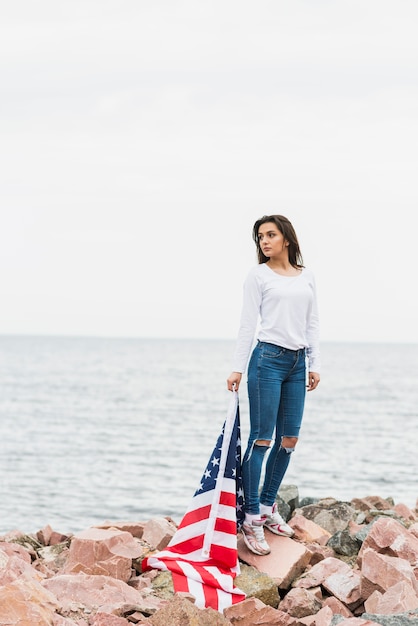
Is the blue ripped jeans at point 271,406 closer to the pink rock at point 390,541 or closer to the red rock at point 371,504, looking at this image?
the pink rock at point 390,541

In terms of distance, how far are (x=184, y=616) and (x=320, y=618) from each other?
3.28ft

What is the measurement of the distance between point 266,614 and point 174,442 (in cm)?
2304

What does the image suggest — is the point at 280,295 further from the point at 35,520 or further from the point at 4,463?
the point at 4,463

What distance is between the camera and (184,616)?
437 centimetres

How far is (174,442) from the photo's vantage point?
27703mm

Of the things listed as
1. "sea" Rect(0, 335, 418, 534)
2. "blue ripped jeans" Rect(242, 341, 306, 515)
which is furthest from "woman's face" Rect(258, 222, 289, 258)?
"sea" Rect(0, 335, 418, 534)

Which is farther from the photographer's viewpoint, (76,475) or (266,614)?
(76,475)

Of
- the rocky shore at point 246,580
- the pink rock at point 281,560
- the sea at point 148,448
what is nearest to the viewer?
the rocky shore at point 246,580

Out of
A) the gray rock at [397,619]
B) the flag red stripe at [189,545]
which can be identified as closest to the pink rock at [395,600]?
the gray rock at [397,619]

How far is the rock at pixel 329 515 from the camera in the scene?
23.4 ft

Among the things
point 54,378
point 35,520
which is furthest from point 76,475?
point 54,378

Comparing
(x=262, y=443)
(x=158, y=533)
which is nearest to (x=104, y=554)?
(x=158, y=533)

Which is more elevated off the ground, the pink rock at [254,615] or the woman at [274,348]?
the woman at [274,348]

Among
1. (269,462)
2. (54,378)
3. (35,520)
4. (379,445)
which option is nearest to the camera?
(269,462)
